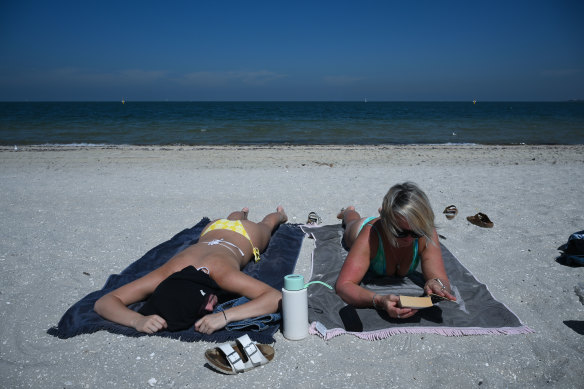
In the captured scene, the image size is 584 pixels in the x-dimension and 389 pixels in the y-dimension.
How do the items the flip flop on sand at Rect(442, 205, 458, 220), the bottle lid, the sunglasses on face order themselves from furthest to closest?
the flip flop on sand at Rect(442, 205, 458, 220) → the sunglasses on face → the bottle lid

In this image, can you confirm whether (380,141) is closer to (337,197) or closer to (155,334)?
(337,197)

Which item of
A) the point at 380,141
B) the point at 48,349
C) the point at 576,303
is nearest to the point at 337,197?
the point at 576,303

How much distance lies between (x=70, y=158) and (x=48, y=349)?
35.3 ft

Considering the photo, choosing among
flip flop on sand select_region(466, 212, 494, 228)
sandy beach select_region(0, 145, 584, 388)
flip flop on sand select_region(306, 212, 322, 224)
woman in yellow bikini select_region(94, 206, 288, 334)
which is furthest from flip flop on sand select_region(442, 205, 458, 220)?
woman in yellow bikini select_region(94, 206, 288, 334)

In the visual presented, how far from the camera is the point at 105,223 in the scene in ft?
Result: 18.8

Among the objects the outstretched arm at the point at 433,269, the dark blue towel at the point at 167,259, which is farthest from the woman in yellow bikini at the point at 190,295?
the outstretched arm at the point at 433,269

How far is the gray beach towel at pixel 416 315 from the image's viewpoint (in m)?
2.97

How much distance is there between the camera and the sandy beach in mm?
2588

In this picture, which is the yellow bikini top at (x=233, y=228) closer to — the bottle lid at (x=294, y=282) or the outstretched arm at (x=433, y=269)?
the bottle lid at (x=294, y=282)

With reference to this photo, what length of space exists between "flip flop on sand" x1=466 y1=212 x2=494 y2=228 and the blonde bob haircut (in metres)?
2.94

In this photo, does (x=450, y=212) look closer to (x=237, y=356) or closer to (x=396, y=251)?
(x=396, y=251)

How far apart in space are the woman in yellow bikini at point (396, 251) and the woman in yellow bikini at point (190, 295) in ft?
2.20

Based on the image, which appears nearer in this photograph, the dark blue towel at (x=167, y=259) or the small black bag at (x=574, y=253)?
the dark blue towel at (x=167, y=259)

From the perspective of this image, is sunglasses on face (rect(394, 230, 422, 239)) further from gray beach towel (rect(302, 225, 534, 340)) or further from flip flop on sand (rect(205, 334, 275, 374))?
flip flop on sand (rect(205, 334, 275, 374))
